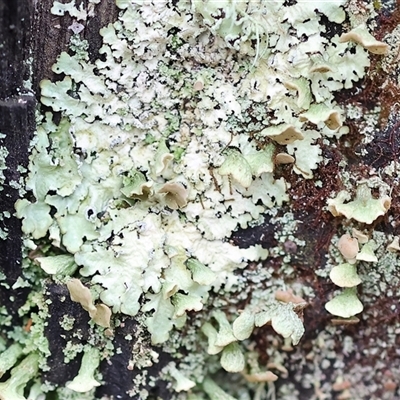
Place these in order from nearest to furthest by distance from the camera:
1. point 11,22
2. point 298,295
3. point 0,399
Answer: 1. point 11,22
2. point 0,399
3. point 298,295

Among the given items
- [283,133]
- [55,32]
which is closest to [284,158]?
[283,133]

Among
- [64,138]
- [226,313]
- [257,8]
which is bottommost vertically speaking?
[226,313]

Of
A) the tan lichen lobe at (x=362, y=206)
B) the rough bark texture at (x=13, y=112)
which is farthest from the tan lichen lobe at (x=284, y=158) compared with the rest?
the rough bark texture at (x=13, y=112)

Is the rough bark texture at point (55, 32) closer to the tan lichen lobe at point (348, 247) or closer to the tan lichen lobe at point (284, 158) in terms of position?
the tan lichen lobe at point (284, 158)

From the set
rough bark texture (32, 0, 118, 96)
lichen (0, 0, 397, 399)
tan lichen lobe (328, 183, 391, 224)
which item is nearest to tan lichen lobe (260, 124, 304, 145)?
lichen (0, 0, 397, 399)

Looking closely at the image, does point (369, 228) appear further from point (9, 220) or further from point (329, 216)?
point (9, 220)

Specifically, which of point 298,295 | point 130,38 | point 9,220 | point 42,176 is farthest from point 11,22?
point 298,295

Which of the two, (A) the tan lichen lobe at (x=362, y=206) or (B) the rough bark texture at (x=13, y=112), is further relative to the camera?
(A) the tan lichen lobe at (x=362, y=206)

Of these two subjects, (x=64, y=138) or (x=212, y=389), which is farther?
(x=212, y=389)

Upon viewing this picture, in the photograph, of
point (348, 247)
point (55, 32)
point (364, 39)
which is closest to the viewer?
point (364, 39)

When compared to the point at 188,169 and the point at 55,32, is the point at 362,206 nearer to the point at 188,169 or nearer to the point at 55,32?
the point at 188,169

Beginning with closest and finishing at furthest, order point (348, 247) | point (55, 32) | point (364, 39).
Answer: point (364, 39)
point (55, 32)
point (348, 247)
